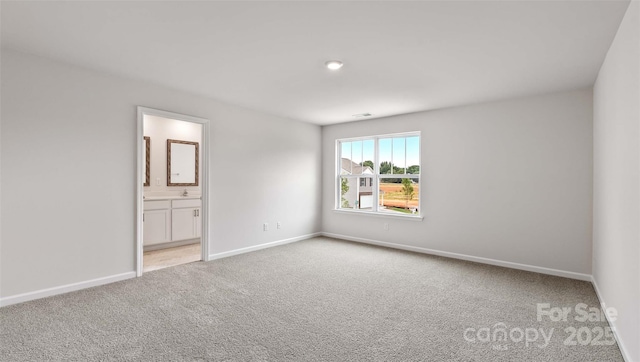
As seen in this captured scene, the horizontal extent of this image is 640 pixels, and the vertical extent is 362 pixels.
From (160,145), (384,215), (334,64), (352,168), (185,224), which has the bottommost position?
(185,224)

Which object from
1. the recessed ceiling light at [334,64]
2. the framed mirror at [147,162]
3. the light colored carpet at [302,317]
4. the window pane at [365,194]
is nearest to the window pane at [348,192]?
the window pane at [365,194]

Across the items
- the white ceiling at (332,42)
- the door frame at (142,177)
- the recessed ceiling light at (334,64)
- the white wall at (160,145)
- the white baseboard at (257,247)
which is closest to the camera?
the white ceiling at (332,42)

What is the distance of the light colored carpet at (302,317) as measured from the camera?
6.92ft

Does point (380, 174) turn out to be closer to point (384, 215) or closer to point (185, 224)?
point (384, 215)

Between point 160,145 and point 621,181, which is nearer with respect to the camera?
point 621,181

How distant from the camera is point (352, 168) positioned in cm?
Answer: 611

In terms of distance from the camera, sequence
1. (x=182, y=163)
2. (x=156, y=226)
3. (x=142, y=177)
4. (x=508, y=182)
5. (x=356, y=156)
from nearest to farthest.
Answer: (x=142, y=177), (x=508, y=182), (x=156, y=226), (x=182, y=163), (x=356, y=156)

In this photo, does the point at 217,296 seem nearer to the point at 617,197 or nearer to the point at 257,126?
the point at 257,126

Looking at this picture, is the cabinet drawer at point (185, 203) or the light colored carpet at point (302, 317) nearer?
the light colored carpet at point (302, 317)

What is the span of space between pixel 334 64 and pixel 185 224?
399 cm

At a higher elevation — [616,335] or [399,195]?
[399,195]

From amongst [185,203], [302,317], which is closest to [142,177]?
[185,203]

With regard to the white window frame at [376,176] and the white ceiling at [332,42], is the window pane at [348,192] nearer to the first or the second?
the white window frame at [376,176]

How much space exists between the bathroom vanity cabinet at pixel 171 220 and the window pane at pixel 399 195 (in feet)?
10.9
